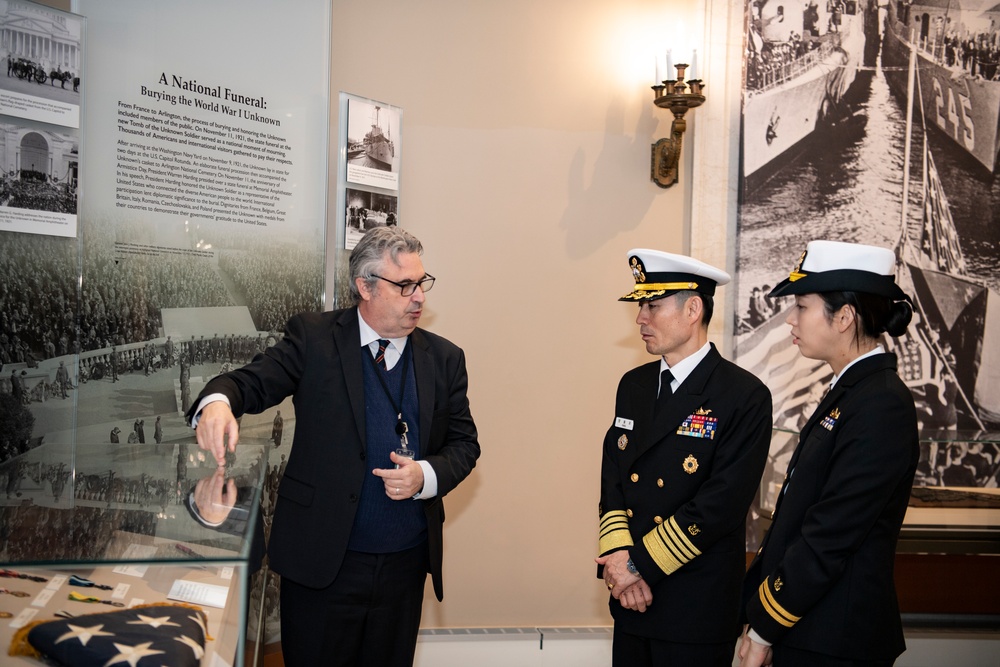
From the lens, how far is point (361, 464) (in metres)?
2.33

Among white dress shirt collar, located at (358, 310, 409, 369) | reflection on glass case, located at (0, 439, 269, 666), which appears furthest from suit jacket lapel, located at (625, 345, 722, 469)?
reflection on glass case, located at (0, 439, 269, 666)

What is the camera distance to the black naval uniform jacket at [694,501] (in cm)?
231

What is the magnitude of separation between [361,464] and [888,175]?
3262mm

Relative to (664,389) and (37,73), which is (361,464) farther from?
(37,73)

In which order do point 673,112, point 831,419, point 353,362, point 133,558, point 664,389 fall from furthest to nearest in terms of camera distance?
point 673,112 → point 664,389 → point 353,362 → point 831,419 → point 133,558

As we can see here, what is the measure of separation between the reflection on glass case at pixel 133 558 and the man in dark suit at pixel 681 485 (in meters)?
1.19

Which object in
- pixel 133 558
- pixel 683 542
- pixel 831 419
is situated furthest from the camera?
pixel 683 542

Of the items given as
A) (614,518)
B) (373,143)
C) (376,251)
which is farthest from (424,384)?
(373,143)

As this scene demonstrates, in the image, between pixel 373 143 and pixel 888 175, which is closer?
pixel 373 143

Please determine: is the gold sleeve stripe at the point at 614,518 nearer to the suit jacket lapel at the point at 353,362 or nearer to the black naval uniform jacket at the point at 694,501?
the black naval uniform jacket at the point at 694,501

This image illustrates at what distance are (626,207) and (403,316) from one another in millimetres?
1975

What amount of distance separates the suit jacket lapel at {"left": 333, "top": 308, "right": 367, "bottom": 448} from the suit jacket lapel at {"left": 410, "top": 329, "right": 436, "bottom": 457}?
171 mm

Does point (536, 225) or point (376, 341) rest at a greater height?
point (536, 225)

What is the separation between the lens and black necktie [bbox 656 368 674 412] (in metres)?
2.52
